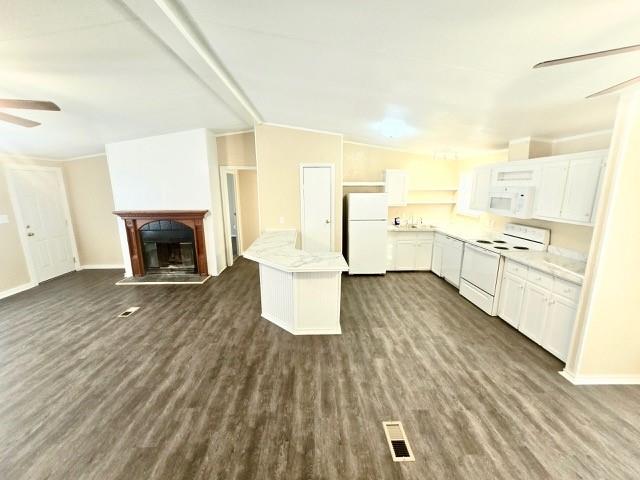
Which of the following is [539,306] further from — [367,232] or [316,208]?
[316,208]

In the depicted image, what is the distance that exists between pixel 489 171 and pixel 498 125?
4.00ft

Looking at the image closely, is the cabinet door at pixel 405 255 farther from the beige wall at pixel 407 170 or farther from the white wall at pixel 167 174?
the white wall at pixel 167 174

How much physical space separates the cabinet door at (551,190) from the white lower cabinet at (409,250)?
7.06 feet

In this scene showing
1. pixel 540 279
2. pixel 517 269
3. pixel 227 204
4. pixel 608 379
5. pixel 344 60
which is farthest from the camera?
pixel 227 204

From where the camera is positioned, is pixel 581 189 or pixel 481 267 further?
pixel 481 267

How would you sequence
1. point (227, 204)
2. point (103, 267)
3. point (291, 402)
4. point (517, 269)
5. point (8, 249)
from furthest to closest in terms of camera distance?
1. point (103, 267)
2. point (227, 204)
3. point (8, 249)
4. point (517, 269)
5. point (291, 402)

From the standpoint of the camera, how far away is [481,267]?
3.75m

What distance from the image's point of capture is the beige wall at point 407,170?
556 centimetres

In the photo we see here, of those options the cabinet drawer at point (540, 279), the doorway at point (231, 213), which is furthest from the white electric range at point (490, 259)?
the doorway at point (231, 213)

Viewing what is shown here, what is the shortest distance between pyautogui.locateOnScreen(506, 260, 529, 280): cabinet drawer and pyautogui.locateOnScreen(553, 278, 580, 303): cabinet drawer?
373 mm

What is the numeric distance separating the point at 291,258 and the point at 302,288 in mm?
402

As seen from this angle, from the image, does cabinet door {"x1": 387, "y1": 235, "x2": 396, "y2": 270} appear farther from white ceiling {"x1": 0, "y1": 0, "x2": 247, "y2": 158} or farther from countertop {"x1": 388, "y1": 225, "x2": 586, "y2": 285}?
white ceiling {"x1": 0, "y1": 0, "x2": 247, "y2": 158}

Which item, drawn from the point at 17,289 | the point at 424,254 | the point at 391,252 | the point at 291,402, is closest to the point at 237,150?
the point at 391,252

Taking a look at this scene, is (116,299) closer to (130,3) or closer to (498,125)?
(130,3)
